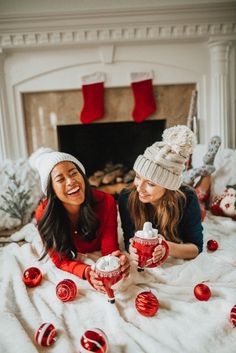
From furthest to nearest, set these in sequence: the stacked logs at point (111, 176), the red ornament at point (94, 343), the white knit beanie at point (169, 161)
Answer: the stacked logs at point (111, 176)
the white knit beanie at point (169, 161)
the red ornament at point (94, 343)

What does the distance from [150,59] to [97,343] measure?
244cm

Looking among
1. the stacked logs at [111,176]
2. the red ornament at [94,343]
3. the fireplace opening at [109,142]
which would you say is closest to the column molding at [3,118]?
the fireplace opening at [109,142]

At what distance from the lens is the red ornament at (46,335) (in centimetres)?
75

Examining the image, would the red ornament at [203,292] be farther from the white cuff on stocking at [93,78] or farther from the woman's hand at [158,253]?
the white cuff on stocking at [93,78]

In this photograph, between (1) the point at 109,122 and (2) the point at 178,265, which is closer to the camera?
(2) the point at 178,265

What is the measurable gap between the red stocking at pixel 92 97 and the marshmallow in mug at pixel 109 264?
2.02 m

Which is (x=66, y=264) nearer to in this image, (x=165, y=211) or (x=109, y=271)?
(x=109, y=271)

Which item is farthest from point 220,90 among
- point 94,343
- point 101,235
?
point 94,343

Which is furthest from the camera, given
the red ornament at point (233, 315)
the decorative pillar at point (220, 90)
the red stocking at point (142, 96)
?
the red stocking at point (142, 96)

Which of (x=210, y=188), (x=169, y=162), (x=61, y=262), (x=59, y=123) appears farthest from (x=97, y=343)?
(x=59, y=123)

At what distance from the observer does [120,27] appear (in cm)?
239

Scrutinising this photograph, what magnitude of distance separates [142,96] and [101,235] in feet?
5.79

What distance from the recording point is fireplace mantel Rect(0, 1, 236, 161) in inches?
92.0

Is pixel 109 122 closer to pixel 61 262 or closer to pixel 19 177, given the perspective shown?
pixel 19 177
